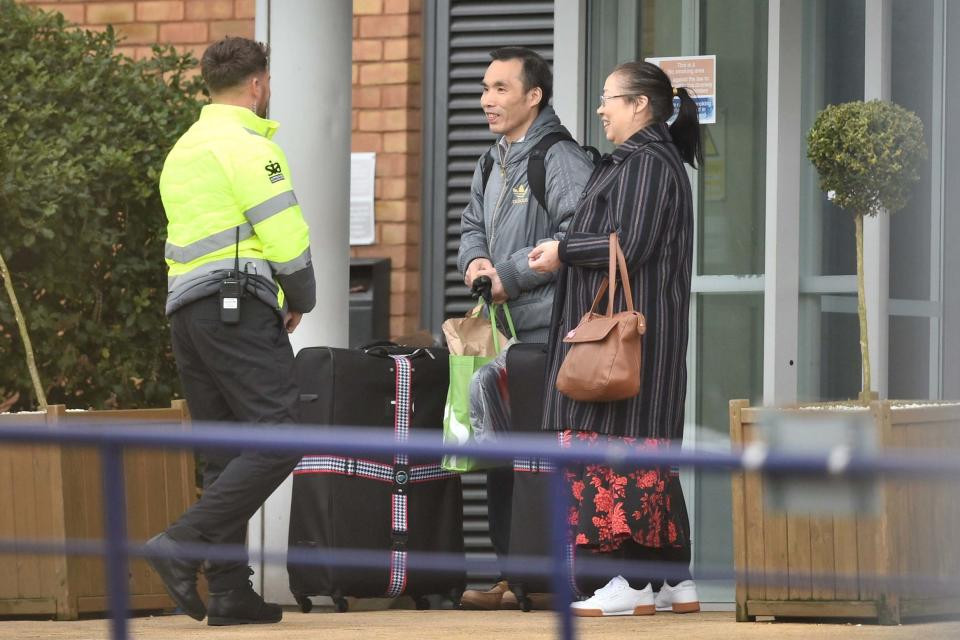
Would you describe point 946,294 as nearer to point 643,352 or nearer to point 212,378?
point 643,352

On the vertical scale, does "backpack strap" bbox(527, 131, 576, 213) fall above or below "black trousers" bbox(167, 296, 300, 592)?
above

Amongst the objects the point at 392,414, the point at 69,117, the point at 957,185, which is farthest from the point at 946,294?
the point at 69,117

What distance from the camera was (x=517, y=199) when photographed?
5.38 m

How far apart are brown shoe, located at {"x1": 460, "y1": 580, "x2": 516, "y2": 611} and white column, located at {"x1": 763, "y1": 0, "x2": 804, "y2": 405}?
1304mm

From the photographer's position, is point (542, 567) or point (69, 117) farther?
point (69, 117)

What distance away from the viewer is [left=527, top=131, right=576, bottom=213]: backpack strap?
5.29m

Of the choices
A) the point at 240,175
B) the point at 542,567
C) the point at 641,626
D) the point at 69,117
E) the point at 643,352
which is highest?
the point at 69,117

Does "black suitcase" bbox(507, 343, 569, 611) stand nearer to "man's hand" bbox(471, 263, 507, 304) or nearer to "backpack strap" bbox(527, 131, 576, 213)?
"man's hand" bbox(471, 263, 507, 304)

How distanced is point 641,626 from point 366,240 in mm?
3276

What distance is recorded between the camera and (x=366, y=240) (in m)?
7.50

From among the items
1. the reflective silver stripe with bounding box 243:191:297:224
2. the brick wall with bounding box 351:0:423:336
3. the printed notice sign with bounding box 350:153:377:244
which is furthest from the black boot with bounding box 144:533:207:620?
the printed notice sign with bounding box 350:153:377:244

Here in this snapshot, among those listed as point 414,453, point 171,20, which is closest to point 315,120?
point 171,20

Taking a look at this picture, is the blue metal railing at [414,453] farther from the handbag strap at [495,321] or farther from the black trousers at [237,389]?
the handbag strap at [495,321]

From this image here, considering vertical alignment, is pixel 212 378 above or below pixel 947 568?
above
